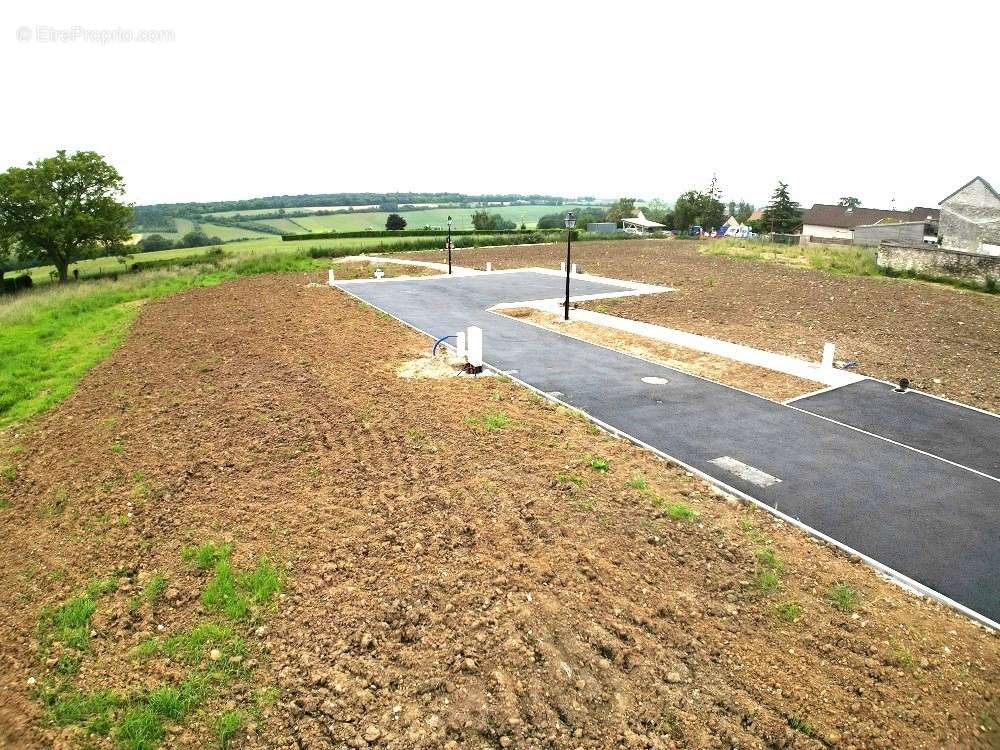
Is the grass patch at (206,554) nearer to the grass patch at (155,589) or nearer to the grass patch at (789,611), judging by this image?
the grass patch at (155,589)

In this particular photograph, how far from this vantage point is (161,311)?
20500 millimetres

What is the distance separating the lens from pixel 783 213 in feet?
240

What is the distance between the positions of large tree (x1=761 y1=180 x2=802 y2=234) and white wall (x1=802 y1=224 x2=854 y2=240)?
547 cm

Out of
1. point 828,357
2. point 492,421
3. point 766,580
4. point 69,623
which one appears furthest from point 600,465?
point 828,357

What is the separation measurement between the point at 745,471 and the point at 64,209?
47196 mm

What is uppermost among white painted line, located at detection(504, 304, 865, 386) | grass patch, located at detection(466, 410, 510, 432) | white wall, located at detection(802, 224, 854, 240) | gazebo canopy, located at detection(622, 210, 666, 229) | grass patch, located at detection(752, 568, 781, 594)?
gazebo canopy, located at detection(622, 210, 666, 229)

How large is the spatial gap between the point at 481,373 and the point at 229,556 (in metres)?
6.94

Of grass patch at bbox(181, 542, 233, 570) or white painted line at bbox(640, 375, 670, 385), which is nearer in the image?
grass patch at bbox(181, 542, 233, 570)

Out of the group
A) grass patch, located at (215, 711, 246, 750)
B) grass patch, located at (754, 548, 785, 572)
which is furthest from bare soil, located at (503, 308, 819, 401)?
grass patch, located at (215, 711, 246, 750)

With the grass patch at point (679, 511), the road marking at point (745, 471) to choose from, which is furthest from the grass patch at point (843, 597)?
the road marking at point (745, 471)

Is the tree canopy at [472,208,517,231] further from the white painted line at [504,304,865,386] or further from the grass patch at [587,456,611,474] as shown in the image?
the grass patch at [587,456,611,474]

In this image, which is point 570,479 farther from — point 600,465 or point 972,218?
point 972,218

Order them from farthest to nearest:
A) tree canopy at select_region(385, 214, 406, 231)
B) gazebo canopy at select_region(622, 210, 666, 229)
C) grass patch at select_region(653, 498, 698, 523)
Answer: gazebo canopy at select_region(622, 210, 666, 229), tree canopy at select_region(385, 214, 406, 231), grass patch at select_region(653, 498, 698, 523)

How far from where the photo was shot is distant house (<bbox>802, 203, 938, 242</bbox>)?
63328mm
